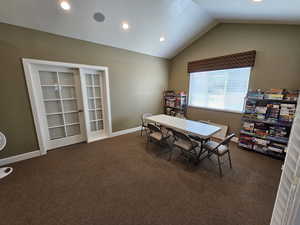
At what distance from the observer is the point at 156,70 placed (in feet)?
14.3

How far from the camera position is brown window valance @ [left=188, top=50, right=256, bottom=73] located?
291 cm

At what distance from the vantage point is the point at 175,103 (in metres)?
4.45

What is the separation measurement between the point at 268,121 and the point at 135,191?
302 centimetres

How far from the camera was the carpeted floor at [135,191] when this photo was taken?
1410mm

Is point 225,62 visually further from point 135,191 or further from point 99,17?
point 135,191

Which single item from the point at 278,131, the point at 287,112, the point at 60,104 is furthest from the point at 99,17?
the point at 278,131

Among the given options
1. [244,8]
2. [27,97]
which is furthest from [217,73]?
[27,97]

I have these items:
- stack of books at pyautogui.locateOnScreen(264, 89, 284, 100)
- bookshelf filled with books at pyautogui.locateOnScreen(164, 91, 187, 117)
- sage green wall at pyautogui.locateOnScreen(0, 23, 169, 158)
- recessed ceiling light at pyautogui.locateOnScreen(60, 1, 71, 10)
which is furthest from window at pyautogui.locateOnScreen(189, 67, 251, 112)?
recessed ceiling light at pyautogui.locateOnScreen(60, 1, 71, 10)

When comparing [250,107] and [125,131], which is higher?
[250,107]

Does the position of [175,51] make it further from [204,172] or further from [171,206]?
[171,206]

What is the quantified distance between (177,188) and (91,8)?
3450 millimetres

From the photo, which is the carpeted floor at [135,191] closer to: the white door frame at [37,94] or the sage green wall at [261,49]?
the white door frame at [37,94]

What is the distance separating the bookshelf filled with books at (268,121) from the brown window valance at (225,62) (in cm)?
83

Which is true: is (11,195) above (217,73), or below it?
below
